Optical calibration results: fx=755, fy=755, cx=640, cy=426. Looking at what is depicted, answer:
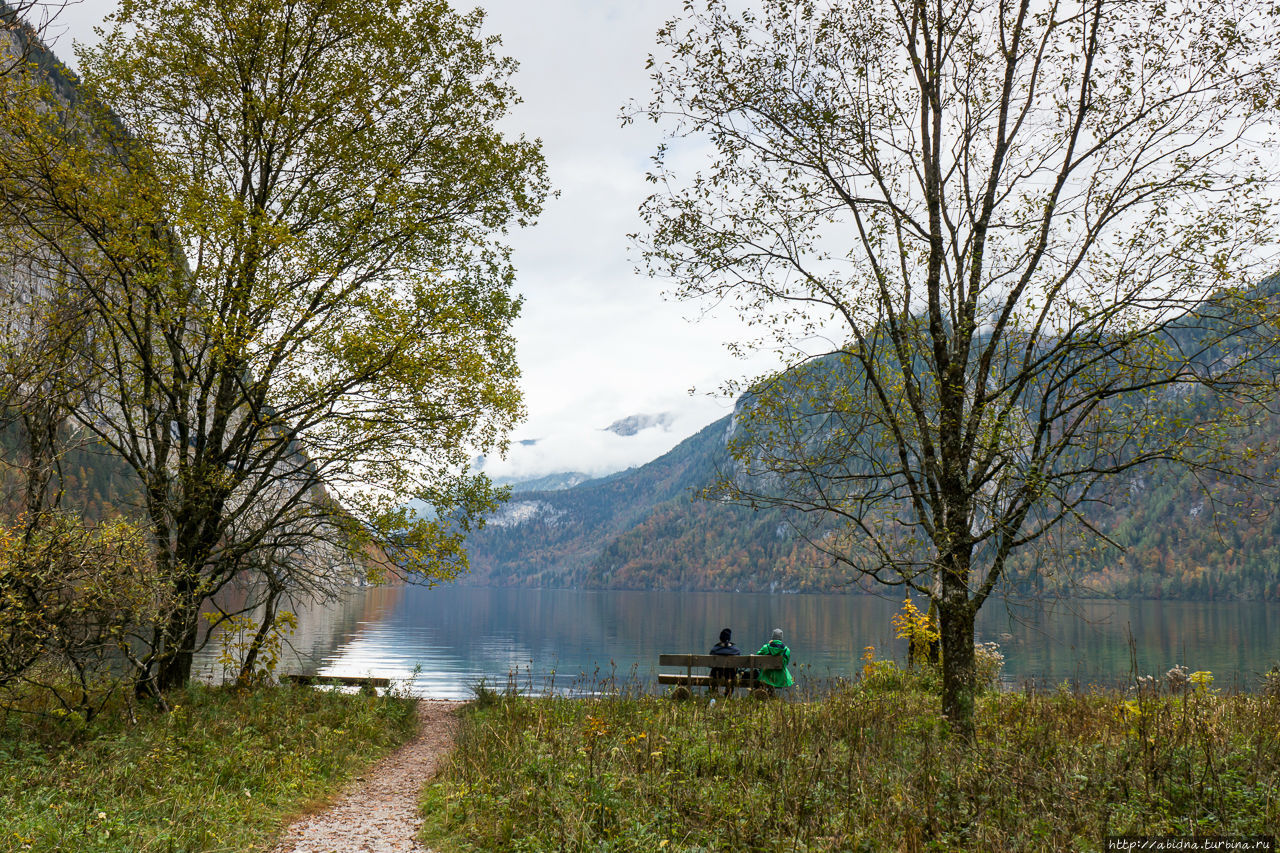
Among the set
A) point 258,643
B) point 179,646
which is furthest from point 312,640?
point 179,646

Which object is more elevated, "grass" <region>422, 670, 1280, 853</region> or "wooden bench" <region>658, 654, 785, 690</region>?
"grass" <region>422, 670, 1280, 853</region>

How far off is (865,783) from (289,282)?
10.6 metres

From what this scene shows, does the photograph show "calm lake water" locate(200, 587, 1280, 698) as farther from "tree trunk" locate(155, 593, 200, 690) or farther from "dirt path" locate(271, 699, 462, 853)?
"dirt path" locate(271, 699, 462, 853)

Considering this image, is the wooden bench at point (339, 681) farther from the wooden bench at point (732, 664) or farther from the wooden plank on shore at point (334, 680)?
the wooden bench at point (732, 664)

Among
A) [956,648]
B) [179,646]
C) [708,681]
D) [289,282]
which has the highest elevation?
[289,282]

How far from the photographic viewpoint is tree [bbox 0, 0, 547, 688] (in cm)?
1096

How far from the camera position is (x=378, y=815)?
8.67 metres

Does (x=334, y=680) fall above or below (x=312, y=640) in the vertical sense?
above

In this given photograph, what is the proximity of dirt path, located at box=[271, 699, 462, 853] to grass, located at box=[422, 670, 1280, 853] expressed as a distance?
32 centimetres

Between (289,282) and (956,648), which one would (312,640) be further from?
(956,648)

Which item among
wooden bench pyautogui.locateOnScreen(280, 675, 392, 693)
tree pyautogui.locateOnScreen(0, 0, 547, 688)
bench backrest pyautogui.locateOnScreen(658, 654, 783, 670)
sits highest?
tree pyautogui.locateOnScreen(0, 0, 547, 688)

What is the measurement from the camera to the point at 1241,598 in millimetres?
154500

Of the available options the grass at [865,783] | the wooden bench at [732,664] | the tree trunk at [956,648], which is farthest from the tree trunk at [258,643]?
the tree trunk at [956,648]

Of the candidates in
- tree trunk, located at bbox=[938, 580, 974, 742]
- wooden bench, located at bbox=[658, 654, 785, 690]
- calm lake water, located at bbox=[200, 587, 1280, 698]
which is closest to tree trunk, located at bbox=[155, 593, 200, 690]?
wooden bench, located at bbox=[658, 654, 785, 690]
